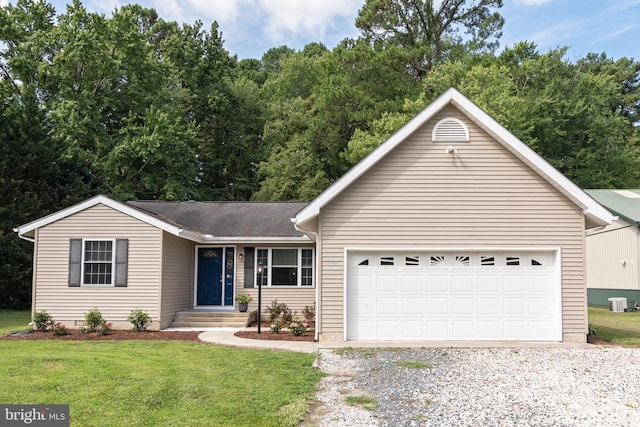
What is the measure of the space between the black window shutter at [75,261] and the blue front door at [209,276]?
379 centimetres

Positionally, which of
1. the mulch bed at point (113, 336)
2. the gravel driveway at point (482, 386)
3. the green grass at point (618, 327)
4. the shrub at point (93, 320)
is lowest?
the mulch bed at point (113, 336)

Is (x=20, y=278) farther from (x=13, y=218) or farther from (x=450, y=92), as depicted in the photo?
(x=450, y=92)

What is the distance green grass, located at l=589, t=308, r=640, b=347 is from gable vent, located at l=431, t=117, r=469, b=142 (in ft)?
19.2

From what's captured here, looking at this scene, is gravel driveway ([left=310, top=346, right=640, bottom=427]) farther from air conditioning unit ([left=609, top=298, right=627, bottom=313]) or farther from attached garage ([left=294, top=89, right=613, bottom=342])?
air conditioning unit ([left=609, top=298, right=627, bottom=313])

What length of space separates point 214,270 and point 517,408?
12.3 meters

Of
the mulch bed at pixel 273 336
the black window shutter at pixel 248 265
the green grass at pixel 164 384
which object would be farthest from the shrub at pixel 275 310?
the green grass at pixel 164 384

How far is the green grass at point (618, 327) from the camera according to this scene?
12839 mm

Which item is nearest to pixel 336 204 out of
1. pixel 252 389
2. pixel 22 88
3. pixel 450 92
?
pixel 450 92

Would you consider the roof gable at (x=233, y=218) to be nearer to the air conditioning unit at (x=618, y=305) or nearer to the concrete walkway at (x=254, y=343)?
the concrete walkway at (x=254, y=343)

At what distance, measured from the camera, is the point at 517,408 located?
675cm

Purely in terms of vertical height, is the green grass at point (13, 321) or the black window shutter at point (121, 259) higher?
the black window shutter at point (121, 259)

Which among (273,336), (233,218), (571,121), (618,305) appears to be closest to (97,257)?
(233,218)

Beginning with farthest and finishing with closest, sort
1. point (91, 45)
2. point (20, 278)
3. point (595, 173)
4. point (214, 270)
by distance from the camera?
point (595, 173) → point (91, 45) → point (20, 278) → point (214, 270)

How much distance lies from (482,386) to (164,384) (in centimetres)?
457
